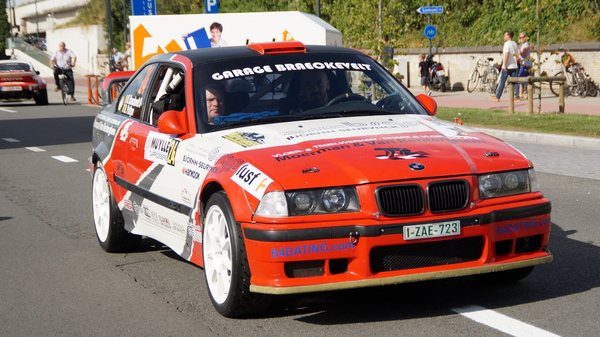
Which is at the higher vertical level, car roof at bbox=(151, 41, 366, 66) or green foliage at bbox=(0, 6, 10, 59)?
green foliage at bbox=(0, 6, 10, 59)

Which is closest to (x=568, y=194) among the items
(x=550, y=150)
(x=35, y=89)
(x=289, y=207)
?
(x=550, y=150)

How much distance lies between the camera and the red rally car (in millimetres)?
4398

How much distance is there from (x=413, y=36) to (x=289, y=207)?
32501 millimetres

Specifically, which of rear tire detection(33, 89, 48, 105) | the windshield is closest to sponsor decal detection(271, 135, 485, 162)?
the windshield

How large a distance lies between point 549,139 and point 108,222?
938 cm

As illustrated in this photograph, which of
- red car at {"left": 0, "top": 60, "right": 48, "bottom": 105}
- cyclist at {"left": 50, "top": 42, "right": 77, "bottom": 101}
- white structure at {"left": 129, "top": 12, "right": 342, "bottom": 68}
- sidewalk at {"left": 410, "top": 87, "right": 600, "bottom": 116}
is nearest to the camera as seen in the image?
sidewalk at {"left": 410, "top": 87, "right": 600, "bottom": 116}

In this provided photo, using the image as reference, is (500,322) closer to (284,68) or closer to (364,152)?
(364,152)

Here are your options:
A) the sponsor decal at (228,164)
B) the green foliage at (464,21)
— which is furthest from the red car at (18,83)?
the sponsor decal at (228,164)

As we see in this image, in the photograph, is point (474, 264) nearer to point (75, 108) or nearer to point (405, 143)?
point (405, 143)

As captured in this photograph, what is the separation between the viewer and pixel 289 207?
173 inches

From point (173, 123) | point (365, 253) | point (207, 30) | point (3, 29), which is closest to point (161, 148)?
point (173, 123)

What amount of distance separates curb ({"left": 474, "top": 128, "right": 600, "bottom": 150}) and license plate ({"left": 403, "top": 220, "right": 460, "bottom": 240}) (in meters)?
9.39

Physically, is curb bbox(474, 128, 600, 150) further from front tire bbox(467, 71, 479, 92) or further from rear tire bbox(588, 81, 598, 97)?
front tire bbox(467, 71, 479, 92)

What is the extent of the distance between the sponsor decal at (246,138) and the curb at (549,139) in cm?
931
